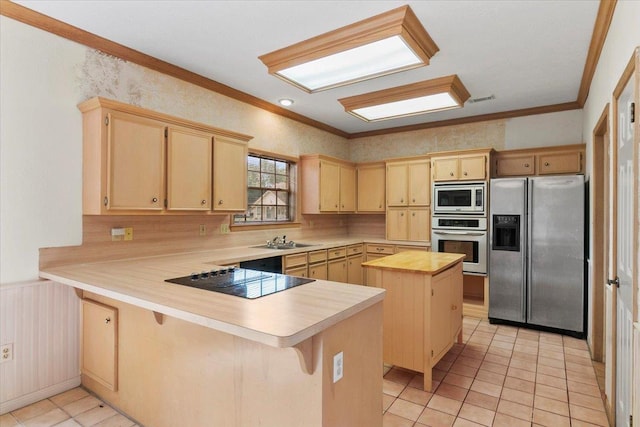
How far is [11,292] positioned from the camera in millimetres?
2354

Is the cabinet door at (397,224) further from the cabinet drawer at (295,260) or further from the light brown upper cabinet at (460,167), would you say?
the cabinet drawer at (295,260)

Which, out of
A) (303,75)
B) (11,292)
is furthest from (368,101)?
(11,292)

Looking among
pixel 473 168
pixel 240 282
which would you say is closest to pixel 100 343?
pixel 240 282

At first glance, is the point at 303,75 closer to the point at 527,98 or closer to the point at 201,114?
the point at 201,114

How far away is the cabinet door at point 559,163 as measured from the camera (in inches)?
170

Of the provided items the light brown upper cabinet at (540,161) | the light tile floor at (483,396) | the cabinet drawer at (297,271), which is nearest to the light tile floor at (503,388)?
the light tile floor at (483,396)

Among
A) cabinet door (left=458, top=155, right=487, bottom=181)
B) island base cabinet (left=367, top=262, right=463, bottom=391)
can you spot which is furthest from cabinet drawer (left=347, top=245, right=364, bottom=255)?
island base cabinet (left=367, top=262, right=463, bottom=391)

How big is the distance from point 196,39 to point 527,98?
12.6 ft

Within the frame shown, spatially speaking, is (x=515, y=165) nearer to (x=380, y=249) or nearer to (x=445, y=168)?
(x=445, y=168)

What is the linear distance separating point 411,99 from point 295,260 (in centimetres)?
220

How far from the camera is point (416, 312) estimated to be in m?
2.76

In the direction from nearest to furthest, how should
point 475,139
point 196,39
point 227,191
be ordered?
point 196,39 < point 227,191 < point 475,139

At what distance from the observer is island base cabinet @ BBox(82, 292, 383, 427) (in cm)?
147

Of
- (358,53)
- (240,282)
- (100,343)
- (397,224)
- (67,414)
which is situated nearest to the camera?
(240,282)
